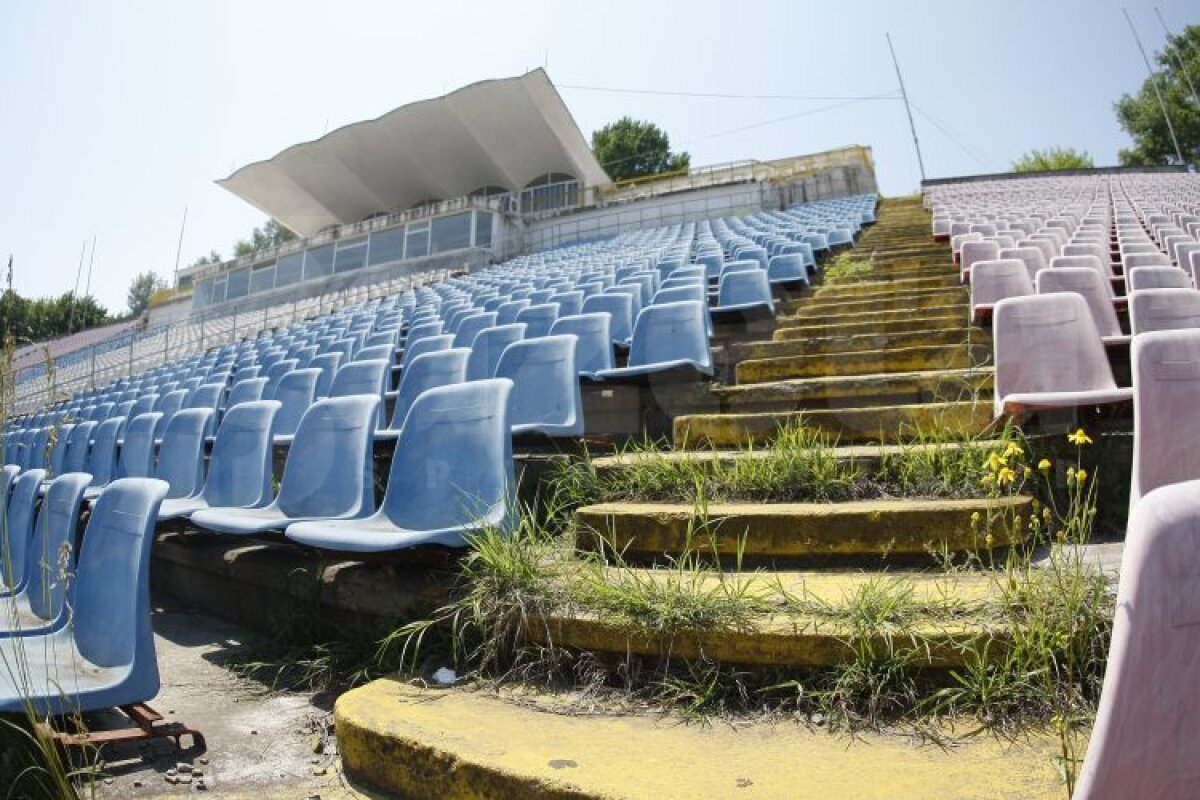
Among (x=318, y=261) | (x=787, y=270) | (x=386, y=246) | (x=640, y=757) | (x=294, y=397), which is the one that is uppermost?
(x=386, y=246)

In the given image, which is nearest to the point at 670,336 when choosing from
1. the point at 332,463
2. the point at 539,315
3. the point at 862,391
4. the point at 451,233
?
the point at 862,391

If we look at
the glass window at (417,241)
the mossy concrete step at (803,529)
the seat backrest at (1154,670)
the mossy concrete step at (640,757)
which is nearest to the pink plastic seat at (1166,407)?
the mossy concrete step at (803,529)

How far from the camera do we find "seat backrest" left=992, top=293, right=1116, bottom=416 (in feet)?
9.17

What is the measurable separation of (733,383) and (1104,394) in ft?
7.77

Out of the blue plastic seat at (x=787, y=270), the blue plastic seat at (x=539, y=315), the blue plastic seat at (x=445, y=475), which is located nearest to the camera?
the blue plastic seat at (x=445, y=475)

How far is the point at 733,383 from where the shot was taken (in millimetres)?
4578

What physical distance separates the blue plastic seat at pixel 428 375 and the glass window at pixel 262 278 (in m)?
24.1

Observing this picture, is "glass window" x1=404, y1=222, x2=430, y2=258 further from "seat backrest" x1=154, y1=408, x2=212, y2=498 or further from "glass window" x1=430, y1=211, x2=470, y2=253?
"seat backrest" x1=154, y1=408, x2=212, y2=498

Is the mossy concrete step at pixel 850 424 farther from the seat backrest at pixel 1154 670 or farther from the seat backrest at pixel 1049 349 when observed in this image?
the seat backrest at pixel 1154 670

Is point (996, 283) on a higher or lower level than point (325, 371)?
higher

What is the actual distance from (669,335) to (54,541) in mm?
3067

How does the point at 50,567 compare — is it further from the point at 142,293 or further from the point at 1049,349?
the point at 142,293

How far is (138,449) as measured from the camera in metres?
5.05

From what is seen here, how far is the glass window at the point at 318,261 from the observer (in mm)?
24516
